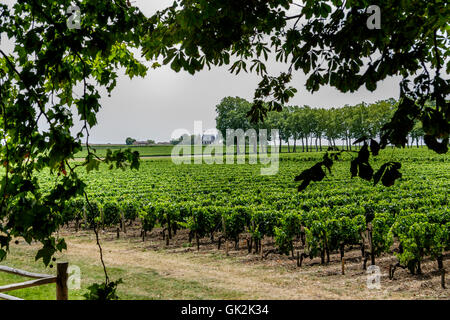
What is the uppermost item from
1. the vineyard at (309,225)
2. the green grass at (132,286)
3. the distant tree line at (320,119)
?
the distant tree line at (320,119)

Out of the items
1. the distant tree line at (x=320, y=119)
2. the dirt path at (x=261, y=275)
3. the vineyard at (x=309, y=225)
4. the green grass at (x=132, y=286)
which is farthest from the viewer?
the distant tree line at (x=320, y=119)

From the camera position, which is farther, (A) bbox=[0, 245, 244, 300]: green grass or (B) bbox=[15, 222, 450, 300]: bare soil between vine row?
(B) bbox=[15, 222, 450, 300]: bare soil between vine row

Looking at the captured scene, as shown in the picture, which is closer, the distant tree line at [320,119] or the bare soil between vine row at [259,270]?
the bare soil between vine row at [259,270]

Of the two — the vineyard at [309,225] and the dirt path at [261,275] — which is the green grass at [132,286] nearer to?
the dirt path at [261,275]

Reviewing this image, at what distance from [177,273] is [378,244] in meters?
6.04

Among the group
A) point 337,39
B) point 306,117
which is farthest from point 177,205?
point 306,117

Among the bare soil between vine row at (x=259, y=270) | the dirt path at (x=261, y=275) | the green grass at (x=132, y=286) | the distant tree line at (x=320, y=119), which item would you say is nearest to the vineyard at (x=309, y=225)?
the bare soil between vine row at (x=259, y=270)

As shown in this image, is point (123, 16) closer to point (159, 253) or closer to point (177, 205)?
point (159, 253)

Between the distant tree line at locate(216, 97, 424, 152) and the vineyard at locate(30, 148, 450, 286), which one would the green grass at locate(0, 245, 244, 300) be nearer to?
the vineyard at locate(30, 148, 450, 286)

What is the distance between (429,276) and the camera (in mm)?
9594

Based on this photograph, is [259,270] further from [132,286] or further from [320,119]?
[320,119]

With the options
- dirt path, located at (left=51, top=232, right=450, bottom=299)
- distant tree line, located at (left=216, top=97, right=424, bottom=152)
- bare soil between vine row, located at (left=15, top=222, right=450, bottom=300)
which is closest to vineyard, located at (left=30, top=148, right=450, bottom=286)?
bare soil between vine row, located at (left=15, top=222, right=450, bottom=300)

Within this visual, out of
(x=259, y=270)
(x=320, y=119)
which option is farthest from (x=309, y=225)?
(x=320, y=119)

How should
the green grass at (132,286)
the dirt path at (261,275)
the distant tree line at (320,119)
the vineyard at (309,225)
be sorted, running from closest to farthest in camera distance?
the green grass at (132,286)
the dirt path at (261,275)
the vineyard at (309,225)
the distant tree line at (320,119)
